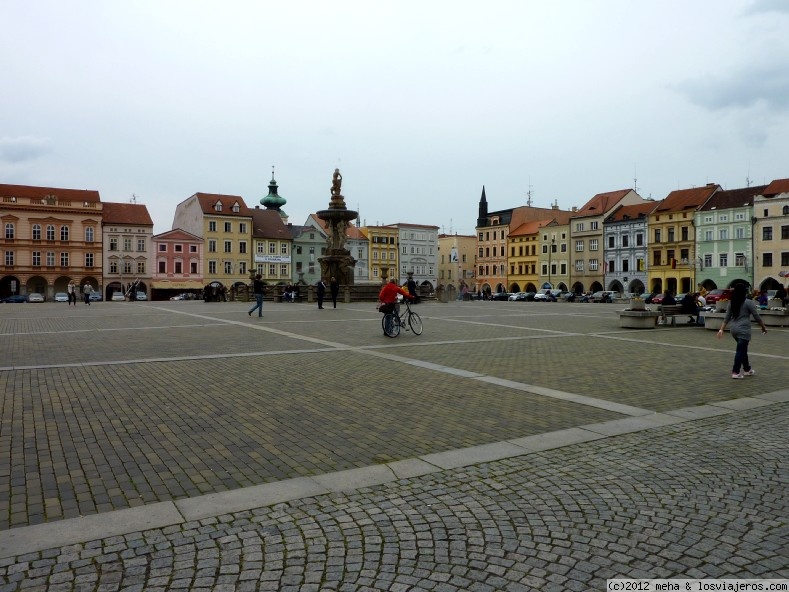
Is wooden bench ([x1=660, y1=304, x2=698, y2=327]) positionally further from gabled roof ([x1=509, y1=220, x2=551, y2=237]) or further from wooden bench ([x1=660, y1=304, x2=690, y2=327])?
gabled roof ([x1=509, y1=220, x2=551, y2=237])

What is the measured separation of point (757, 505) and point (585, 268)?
86.7 metres

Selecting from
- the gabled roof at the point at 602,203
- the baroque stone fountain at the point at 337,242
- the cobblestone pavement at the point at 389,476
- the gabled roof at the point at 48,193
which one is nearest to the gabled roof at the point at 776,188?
the gabled roof at the point at 602,203

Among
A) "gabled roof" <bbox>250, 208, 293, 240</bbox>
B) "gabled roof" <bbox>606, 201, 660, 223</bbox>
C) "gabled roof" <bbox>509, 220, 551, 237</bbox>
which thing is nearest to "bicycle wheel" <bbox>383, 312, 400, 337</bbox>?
"gabled roof" <bbox>606, 201, 660, 223</bbox>

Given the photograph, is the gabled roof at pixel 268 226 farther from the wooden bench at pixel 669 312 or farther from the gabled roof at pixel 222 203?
the wooden bench at pixel 669 312

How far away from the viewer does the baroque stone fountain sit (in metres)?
43.0

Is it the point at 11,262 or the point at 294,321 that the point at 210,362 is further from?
the point at 11,262

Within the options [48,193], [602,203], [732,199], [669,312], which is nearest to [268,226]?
[48,193]

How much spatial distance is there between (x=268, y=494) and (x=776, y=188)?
73557 millimetres

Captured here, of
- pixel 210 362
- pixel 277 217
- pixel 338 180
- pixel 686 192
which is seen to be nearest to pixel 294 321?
pixel 210 362

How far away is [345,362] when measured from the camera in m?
11.8

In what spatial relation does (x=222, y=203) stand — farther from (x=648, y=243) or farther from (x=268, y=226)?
(x=648, y=243)

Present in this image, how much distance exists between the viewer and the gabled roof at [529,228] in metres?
96.1

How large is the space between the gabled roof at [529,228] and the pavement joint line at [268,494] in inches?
3601

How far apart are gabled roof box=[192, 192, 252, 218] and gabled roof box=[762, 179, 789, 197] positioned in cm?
6382
